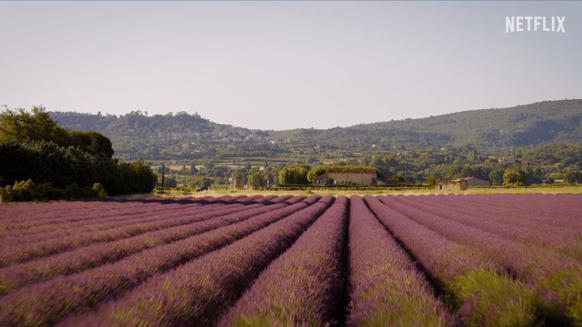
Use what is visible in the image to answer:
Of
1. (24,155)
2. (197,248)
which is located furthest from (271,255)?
(24,155)

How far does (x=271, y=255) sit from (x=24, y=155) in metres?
32.5

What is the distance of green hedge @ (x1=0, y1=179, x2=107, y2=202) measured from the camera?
22969 millimetres

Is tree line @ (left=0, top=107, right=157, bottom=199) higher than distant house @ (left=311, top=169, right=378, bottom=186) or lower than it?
higher

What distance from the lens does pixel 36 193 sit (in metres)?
24.7

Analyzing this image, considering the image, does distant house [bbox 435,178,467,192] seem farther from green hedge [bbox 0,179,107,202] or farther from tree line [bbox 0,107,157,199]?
green hedge [bbox 0,179,107,202]

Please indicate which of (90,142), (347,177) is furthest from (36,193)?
(347,177)

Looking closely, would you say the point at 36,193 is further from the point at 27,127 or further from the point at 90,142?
the point at 90,142

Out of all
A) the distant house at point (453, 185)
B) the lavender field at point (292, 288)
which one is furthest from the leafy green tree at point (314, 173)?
the lavender field at point (292, 288)

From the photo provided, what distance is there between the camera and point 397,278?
414cm

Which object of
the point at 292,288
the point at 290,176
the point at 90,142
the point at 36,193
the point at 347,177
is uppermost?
the point at 90,142

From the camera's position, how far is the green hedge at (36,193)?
23.0 m


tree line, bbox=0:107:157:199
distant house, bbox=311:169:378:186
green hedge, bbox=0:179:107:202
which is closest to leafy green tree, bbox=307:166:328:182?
distant house, bbox=311:169:378:186

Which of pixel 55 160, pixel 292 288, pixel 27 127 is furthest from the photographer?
pixel 27 127

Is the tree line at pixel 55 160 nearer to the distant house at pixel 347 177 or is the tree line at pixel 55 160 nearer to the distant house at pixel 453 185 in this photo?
the distant house at pixel 453 185
